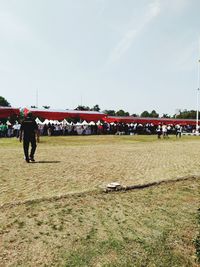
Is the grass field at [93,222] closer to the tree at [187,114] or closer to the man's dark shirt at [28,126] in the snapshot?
the man's dark shirt at [28,126]

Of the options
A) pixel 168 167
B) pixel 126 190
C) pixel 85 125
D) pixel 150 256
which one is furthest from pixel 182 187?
pixel 85 125

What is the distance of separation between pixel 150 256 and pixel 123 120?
1826 inches

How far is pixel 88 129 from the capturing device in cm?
4334

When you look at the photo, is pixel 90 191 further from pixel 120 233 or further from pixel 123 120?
pixel 123 120

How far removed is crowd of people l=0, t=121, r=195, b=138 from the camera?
35641 mm

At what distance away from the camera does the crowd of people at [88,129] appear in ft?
117

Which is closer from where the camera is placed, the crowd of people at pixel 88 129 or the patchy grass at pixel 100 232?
the patchy grass at pixel 100 232

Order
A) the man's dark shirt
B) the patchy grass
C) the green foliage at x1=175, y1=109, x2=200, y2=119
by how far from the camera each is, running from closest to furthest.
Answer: the patchy grass
the man's dark shirt
the green foliage at x1=175, y1=109, x2=200, y2=119

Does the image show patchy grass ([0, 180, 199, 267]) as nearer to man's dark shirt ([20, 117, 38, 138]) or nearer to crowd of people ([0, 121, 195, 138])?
man's dark shirt ([20, 117, 38, 138])

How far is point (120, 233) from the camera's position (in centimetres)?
519

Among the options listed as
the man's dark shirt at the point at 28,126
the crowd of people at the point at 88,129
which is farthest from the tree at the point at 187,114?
the man's dark shirt at the point at 28,126

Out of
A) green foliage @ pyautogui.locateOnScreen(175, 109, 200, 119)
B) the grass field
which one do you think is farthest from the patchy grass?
green foliage @ pyautogui.locateOnScreen(175, 109, 200, 119)

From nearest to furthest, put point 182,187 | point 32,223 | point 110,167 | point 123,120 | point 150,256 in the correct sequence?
1. point 150,256
2. point 32,223
3. point 182,187
4. point 110,167
5. point 123,120

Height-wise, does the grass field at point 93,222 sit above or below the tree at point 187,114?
below
